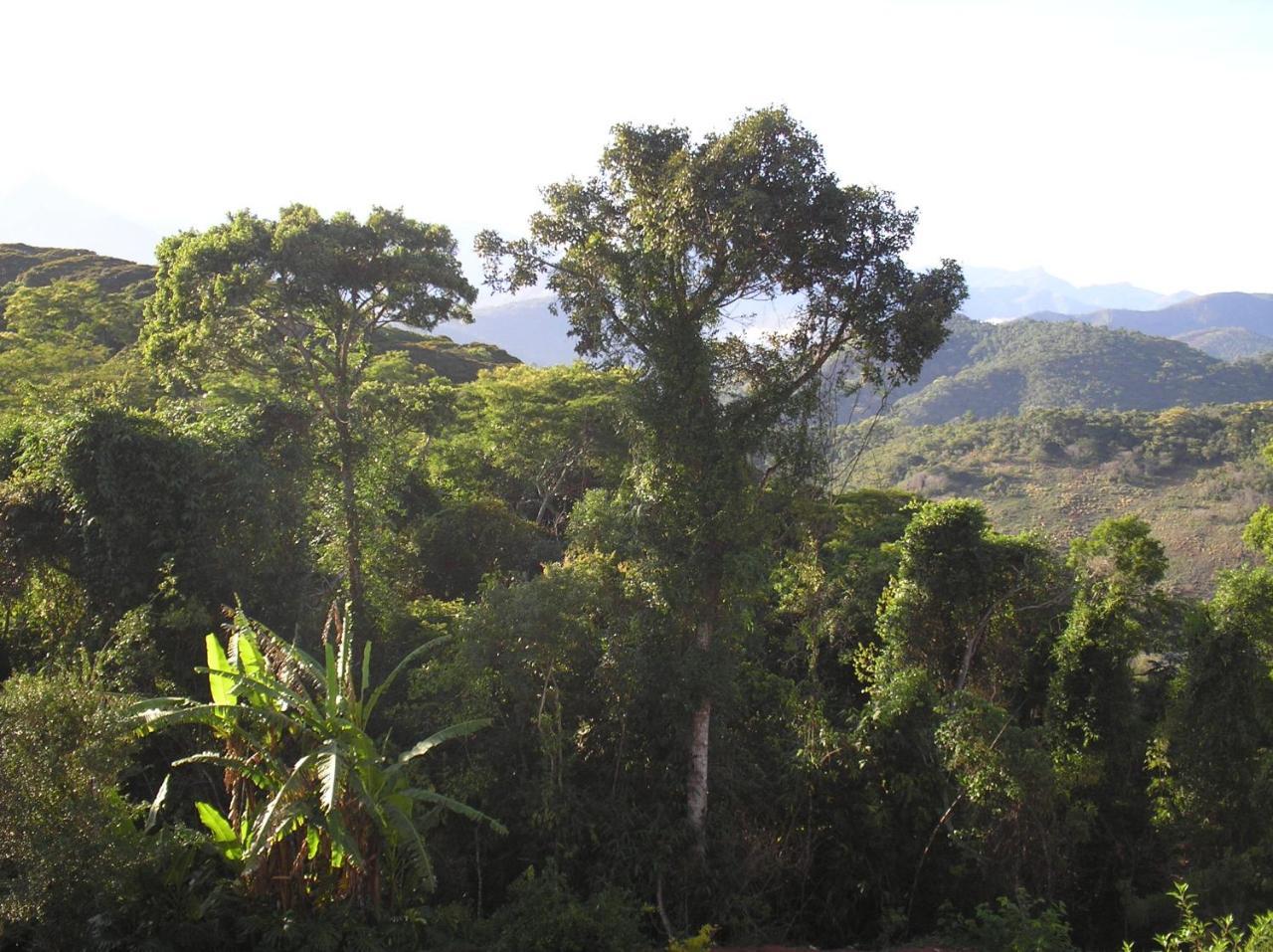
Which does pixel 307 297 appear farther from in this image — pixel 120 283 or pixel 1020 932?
pixel 120 283

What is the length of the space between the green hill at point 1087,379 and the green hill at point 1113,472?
23.2 metres

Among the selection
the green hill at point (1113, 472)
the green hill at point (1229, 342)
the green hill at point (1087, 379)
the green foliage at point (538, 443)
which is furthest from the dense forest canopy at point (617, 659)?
the green hill at point (1229, 342)

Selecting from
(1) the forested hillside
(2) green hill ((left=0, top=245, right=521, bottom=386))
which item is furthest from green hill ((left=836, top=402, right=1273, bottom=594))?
(1) the forested hillside

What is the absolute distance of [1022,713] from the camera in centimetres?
1370

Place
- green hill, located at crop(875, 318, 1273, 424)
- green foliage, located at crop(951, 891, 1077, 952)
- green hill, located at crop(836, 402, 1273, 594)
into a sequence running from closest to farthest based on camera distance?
green foliage, located at crop(951, 891, 1077, 952) → green hill, located at crop(836, 402, 1273, 594) → green hill, located at crop(875, 318, 1273, 424)

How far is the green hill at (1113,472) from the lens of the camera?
145ft

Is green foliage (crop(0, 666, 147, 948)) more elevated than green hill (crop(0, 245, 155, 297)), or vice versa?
green hill (crop(0, 245, 155, 297))

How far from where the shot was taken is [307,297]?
1146 centimetres

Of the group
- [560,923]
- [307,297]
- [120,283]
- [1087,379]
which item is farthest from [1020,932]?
[1087,379]

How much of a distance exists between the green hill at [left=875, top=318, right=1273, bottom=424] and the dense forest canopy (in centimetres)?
7803

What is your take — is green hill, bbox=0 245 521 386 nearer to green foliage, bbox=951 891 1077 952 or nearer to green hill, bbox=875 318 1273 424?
green foliage, bbox=951 891 1077 952

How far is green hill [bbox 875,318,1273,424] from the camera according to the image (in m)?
88.4

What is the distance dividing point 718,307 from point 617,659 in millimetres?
4131

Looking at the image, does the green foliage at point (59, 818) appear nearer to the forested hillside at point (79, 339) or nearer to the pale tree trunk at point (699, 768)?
the pale tree trunk at point (699, 768)
